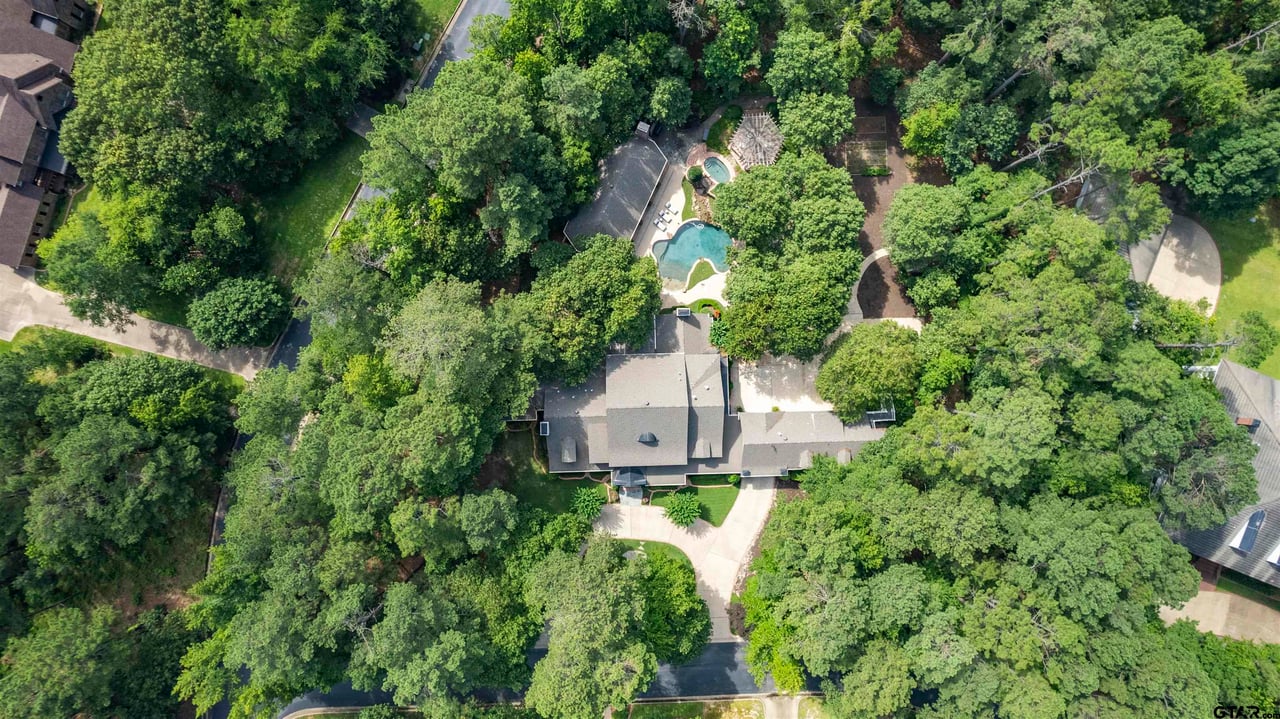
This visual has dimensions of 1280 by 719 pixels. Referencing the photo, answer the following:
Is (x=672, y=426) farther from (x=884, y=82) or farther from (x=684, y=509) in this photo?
(x=884, y=82)

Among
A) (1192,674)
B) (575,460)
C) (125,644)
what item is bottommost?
(1192,674)

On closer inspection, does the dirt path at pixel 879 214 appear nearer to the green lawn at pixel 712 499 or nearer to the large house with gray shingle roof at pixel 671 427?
the large house with gray shingle roof at pixel 671 427

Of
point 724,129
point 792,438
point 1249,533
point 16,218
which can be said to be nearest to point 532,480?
point 792,438

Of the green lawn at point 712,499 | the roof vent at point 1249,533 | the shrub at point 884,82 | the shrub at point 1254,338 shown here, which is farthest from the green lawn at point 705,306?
the roof vent at point 1249,533

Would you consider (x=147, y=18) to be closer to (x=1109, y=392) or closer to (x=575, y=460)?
(x=575, y=460)

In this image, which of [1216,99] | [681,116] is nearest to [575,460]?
[681,116]
